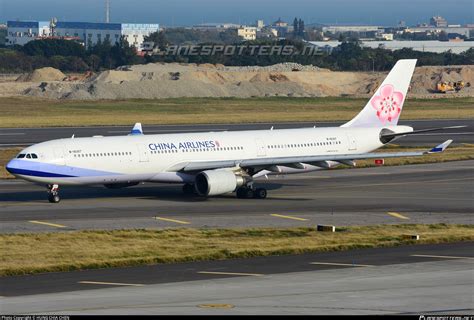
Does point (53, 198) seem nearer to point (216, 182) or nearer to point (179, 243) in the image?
point (216, 182)

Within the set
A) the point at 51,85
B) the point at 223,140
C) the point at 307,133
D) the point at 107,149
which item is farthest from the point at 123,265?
the point at 51,85

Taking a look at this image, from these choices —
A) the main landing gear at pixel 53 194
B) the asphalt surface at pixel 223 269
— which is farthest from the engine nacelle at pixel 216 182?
the asphalt surface at pixel 223 269

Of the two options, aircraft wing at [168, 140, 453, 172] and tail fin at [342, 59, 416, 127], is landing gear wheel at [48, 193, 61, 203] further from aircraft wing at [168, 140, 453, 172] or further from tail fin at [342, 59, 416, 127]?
tail fin at [342, 59, 416, 127]

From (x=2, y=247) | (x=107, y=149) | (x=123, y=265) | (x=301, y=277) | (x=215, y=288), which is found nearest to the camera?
(x=215, y=288)

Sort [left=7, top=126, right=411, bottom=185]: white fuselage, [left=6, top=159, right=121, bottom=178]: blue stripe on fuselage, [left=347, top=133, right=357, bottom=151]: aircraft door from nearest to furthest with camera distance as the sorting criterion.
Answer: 1. [left=6, top=159, right=121, bottom=178]: blue stripe on fuselage
2. [left=7, top=126, right=411, bottom=185]: white fuselage
3. [left=347, top=133, right=357, bottom=151]: aircraft door

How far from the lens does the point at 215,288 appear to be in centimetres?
3209

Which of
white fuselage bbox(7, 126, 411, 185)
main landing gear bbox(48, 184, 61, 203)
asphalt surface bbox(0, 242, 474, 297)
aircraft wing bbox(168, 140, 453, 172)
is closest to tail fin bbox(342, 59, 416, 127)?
white fuselage bbox(7, 126, 411, 185)

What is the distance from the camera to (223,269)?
119ft

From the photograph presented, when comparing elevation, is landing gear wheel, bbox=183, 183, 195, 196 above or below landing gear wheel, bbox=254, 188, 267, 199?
above

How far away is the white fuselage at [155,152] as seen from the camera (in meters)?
54.8

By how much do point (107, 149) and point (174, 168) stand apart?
4.19 meters

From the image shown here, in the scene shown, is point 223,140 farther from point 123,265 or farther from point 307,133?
point 123,265

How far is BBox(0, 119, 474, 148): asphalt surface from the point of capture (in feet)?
320

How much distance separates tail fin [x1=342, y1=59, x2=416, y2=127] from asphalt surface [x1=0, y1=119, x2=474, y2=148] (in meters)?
24.0
